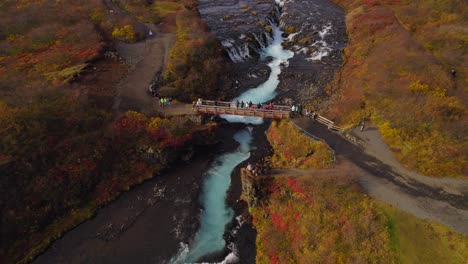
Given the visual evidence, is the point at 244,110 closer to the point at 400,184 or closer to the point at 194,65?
the point at 194,65

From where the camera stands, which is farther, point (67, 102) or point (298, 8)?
point (298, 8)

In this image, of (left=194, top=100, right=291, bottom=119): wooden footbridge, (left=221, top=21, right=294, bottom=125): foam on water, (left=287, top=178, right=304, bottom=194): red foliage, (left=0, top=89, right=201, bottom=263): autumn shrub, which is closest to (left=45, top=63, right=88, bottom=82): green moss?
(left=0, top=89, right=201, bottom=263): autumn shrub

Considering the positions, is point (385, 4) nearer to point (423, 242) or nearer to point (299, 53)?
point (299, 53)

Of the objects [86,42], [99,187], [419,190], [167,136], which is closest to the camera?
[419,190]

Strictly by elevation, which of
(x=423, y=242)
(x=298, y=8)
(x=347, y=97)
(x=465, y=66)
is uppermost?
(x=298, y=8)

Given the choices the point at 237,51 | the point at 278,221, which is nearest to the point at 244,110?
the point at 278,221

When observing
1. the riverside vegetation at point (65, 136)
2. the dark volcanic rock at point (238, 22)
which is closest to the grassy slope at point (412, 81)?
the dark volcanic rock at point (238, 22)

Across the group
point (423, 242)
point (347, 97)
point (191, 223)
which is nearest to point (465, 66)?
point (347, 97)

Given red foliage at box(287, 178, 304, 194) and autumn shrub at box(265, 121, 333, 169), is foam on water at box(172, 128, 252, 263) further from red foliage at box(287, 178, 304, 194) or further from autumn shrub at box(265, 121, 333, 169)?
red foliage at box(287, 178, 304, 194)
